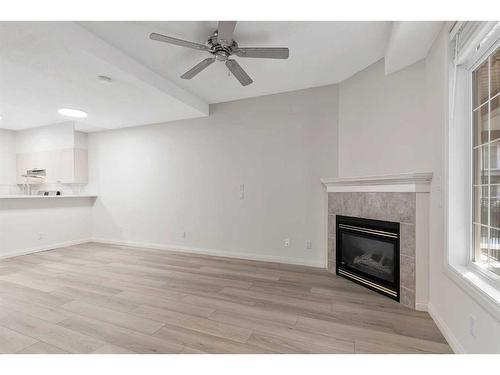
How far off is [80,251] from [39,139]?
2921mm

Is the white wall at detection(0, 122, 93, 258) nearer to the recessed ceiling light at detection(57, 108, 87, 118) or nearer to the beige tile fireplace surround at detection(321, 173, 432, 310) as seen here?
the recessed ceiling light at detection(57, 108, 87, 118)

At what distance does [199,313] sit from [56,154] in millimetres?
5186

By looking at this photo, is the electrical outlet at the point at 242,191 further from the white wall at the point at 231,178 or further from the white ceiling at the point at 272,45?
the white ceiling at the point at 272,45

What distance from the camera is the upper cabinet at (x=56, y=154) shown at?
499cm

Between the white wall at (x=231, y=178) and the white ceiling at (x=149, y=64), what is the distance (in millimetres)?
412

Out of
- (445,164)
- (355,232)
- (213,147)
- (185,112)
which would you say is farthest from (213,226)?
(445,164)

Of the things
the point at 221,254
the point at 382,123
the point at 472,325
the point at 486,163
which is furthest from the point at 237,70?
the point at 221,254

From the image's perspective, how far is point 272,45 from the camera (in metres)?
2.44

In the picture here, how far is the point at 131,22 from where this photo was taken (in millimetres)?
2121

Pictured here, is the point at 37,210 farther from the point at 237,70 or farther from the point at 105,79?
the point at 237,70

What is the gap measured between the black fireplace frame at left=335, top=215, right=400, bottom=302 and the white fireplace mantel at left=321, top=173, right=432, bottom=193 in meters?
A: 0.37

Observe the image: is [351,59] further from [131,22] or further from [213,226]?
[213,226]

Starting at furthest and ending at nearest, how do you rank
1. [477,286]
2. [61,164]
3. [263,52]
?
1. [61,164]
2. [263,52]
3. [477,286]

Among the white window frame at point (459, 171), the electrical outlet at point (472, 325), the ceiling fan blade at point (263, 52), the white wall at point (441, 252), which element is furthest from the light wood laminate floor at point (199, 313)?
the ceiling fan blade at point (263, 52)
